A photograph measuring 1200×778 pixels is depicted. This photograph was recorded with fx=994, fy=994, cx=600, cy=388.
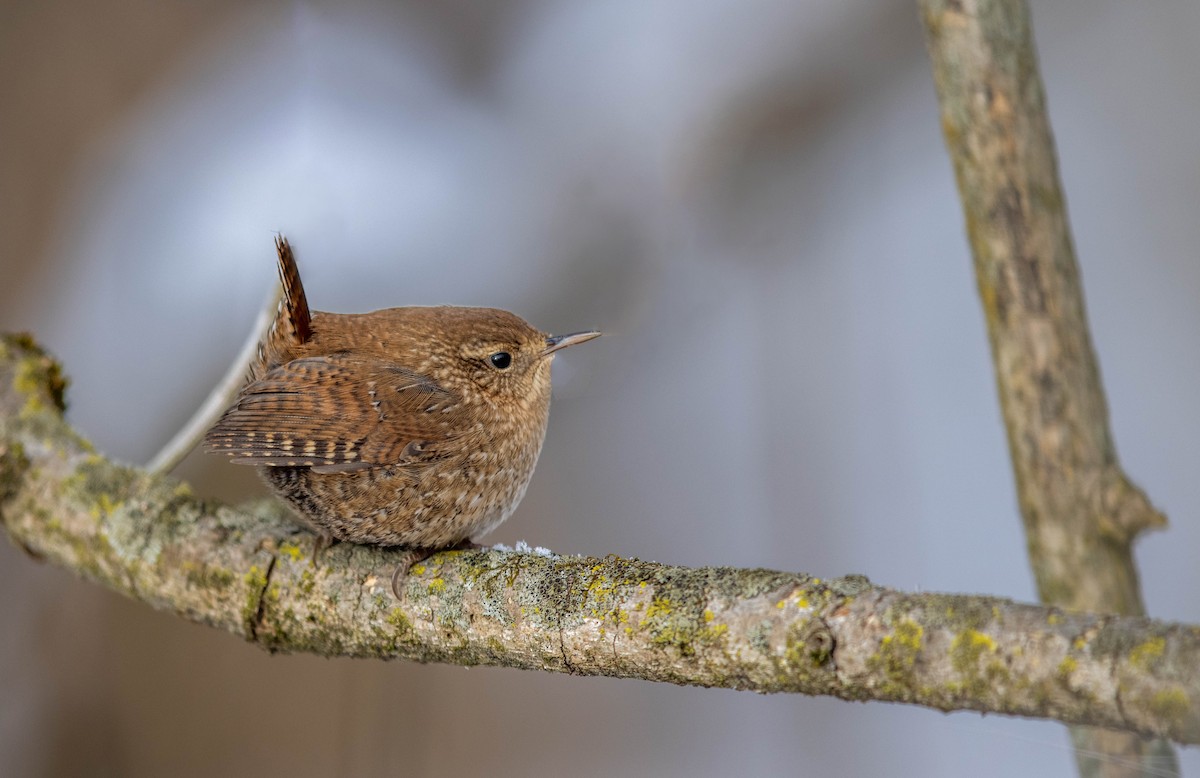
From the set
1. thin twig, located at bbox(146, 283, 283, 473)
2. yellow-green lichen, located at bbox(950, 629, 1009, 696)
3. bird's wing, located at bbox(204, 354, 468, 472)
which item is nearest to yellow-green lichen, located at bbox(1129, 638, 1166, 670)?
yellow-green lichen, located at bbox(950, 629, 1009, 696)

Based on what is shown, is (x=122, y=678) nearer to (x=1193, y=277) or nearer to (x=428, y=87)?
(x=428, y=87)

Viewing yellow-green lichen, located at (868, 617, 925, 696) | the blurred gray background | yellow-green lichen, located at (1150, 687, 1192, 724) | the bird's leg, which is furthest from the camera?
the blurred gray background

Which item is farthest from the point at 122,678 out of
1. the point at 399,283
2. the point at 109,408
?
the point at 399,283

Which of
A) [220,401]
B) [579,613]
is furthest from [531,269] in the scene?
[579,613]

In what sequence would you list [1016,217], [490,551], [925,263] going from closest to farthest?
[490,551] < [1016,217] < [925,263]

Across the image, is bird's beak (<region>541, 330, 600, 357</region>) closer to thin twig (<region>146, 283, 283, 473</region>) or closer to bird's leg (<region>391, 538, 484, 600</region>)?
bird's leg (<region>391, 538, 484, 600</region>)

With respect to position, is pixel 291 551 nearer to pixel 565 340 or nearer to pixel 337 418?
pixel 337 418

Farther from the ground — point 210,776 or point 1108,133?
point 1108,133

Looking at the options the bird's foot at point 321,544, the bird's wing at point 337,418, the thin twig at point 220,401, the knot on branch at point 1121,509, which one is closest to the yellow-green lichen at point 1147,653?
the knot on branch at point 1121,509
